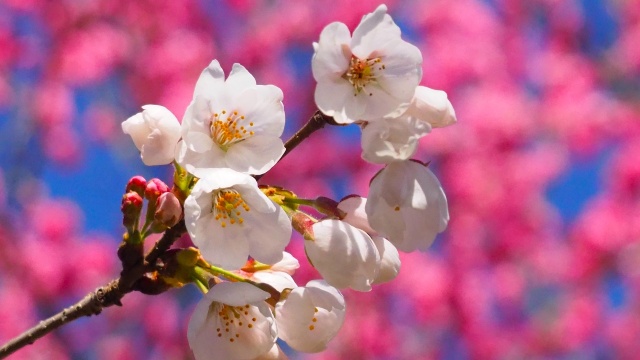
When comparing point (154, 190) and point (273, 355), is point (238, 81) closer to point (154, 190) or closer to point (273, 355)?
point (154, 190)

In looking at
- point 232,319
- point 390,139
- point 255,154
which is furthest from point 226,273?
point 390,139

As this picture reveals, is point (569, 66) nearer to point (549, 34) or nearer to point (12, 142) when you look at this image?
point (549, 34)

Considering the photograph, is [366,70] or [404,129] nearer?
[404,129]

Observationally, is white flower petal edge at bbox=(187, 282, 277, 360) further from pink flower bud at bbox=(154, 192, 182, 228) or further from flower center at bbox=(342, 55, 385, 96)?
flower center at bbox=(342, 55, 385, 96)

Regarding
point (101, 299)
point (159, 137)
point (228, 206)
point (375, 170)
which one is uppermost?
point (159, 137)

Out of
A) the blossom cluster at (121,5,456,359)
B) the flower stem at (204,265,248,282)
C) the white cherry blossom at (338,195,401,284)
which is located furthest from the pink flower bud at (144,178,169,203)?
the white cherry blossom at (338,195,401,284)

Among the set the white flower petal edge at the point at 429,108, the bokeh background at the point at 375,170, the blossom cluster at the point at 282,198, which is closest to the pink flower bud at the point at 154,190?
the blossom cluster at the point at 282,198
